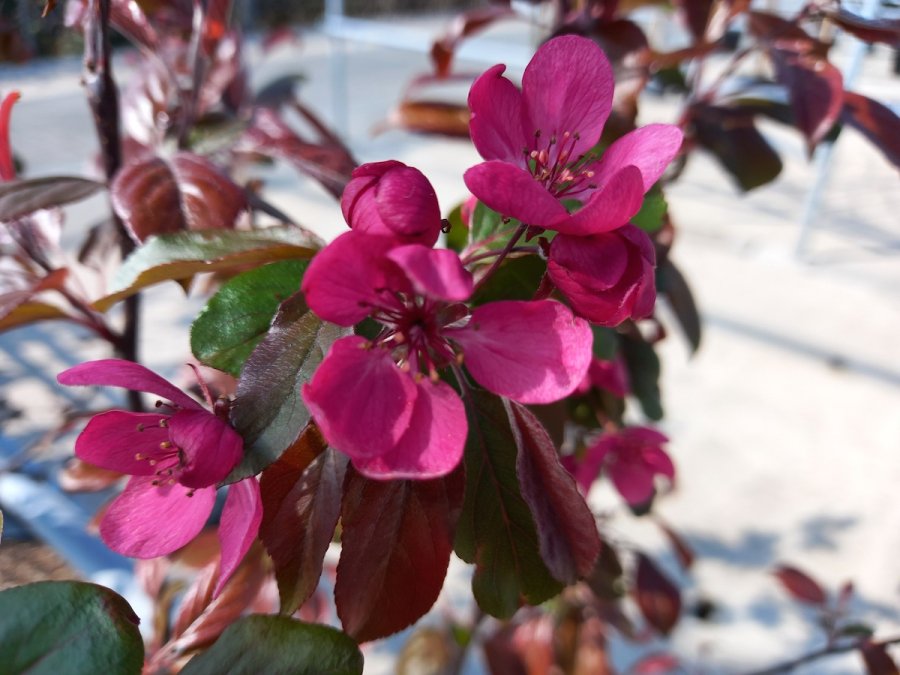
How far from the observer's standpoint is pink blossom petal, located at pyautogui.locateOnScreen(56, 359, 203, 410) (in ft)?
1.10

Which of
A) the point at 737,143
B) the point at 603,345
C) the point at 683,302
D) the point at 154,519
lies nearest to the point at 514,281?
the point at 603,345

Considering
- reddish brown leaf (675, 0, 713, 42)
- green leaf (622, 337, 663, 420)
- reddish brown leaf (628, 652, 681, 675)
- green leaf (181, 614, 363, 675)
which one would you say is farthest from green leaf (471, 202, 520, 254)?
reddish brown leaf (628, 652, 681, 675)

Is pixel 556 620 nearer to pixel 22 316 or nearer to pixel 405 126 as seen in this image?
pixel 405 126

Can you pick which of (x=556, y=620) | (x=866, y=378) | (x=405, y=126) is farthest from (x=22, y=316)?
(x=866, y=378)

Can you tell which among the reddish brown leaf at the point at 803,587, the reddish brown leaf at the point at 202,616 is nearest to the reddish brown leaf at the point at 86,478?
the reddish brown leaf at the point at 202,616

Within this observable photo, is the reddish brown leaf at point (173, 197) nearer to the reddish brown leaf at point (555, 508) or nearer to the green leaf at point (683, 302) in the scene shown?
the reddish brown leaf at point (555, 508)

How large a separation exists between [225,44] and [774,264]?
2.48 metres

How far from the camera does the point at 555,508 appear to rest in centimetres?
37

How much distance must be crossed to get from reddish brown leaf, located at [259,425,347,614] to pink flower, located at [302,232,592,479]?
0.20ft

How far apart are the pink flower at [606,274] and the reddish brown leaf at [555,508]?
0.07 m

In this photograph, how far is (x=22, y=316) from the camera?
576 millimetres

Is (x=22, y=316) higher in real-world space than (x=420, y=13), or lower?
higher

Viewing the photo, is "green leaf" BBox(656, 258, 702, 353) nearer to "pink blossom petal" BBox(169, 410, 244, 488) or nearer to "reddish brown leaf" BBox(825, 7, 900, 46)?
"reddish brown leaf" BBox(825, 7, 900, 46)

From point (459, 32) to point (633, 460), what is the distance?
0.61 m
